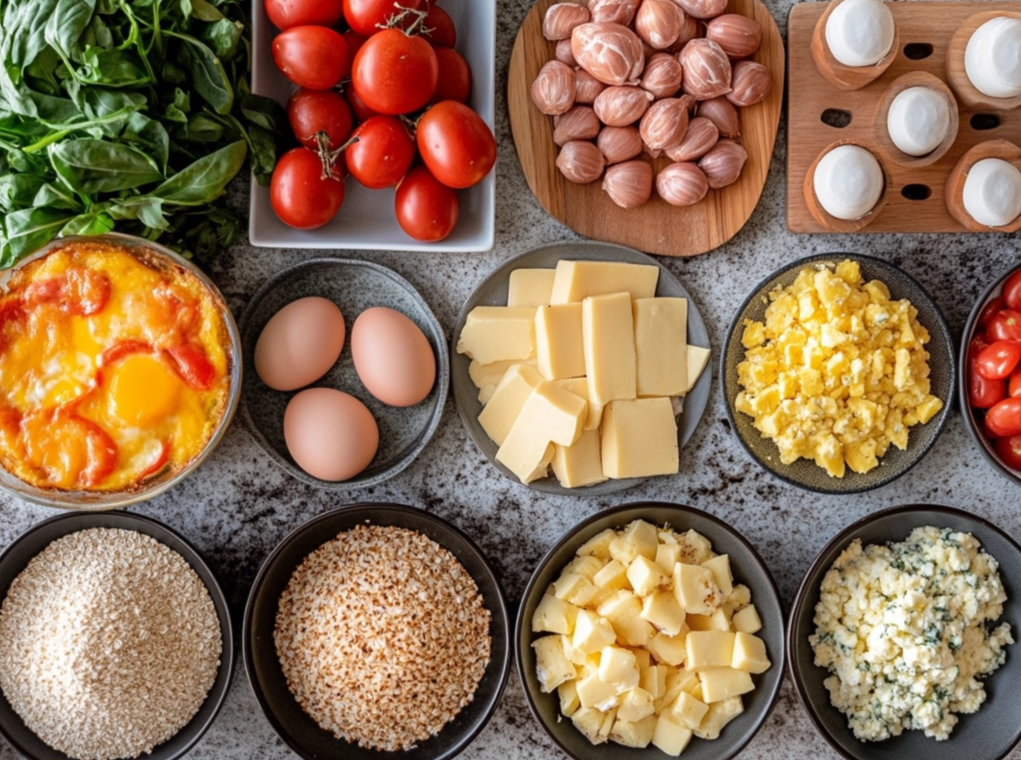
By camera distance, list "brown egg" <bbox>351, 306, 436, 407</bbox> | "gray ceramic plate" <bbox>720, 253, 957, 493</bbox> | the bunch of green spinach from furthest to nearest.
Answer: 1. "gray ceramic plate" <bbox>720, 253, 957, 493</bbox>
2. "brown egg" <bbox>351, 306, 436, 407</bbox>
3. the bunch of green spinach

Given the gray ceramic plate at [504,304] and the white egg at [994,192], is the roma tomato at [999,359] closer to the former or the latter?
the white egg at [994,192]

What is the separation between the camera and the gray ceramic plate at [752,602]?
62.1 inches

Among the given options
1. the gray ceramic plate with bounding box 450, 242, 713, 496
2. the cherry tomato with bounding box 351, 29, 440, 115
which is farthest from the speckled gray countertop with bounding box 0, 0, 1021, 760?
the cherry tomato with bounding box 351, 29, 440, 115

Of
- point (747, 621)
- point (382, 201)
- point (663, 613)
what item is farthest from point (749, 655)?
point (382, 201)

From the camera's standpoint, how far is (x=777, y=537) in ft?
5.67

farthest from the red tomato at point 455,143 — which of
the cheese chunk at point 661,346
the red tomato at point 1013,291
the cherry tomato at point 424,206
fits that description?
the red tomato at point 1013,291

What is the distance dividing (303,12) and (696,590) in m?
1.17

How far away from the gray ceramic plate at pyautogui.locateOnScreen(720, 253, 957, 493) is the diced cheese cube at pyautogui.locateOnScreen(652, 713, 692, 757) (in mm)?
474

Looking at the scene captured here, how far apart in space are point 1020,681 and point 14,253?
184 centimetres

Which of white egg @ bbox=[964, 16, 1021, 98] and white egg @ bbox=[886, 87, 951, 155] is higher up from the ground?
white egg @ bbox=[964, 16, 1021, 98]

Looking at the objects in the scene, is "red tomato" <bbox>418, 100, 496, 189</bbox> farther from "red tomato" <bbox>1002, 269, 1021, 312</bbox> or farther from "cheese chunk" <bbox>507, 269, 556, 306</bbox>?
"red tomato" <bbox>1002, 269, 1021, 312</bbox>

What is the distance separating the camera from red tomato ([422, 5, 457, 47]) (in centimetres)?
156

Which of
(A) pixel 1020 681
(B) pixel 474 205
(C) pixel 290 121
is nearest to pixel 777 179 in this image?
(B) pixel 474 205

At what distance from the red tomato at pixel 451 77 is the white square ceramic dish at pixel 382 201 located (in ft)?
0.14
